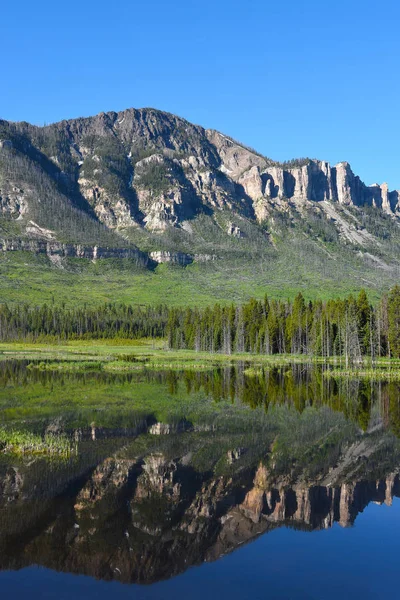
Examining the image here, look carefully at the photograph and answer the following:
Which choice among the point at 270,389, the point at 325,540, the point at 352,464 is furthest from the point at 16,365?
the point at 325,540

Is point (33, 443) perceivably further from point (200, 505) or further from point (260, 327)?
point (260, 327)

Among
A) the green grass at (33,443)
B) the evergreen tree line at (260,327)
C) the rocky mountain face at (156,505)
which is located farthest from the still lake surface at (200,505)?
the evergreen tree line at (260,327)

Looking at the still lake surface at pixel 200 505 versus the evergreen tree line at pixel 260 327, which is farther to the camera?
the evergreen tree line at pixel 260 327

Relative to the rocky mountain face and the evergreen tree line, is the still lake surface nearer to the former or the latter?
the rocky mountain face

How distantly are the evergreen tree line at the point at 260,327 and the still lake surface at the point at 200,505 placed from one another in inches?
2507

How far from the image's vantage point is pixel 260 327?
13138 cm

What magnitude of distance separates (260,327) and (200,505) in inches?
4353

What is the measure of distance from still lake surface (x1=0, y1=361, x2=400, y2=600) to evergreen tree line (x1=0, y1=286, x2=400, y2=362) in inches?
2507

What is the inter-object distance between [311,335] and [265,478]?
9896 centimetres

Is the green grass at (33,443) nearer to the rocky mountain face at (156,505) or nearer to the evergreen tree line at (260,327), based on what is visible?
the rocky mountain face at (156,505)

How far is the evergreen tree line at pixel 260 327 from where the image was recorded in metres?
107

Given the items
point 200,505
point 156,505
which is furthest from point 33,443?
point 200,505

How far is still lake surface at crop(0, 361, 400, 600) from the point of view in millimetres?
16172

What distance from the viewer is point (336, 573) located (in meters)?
16.7
